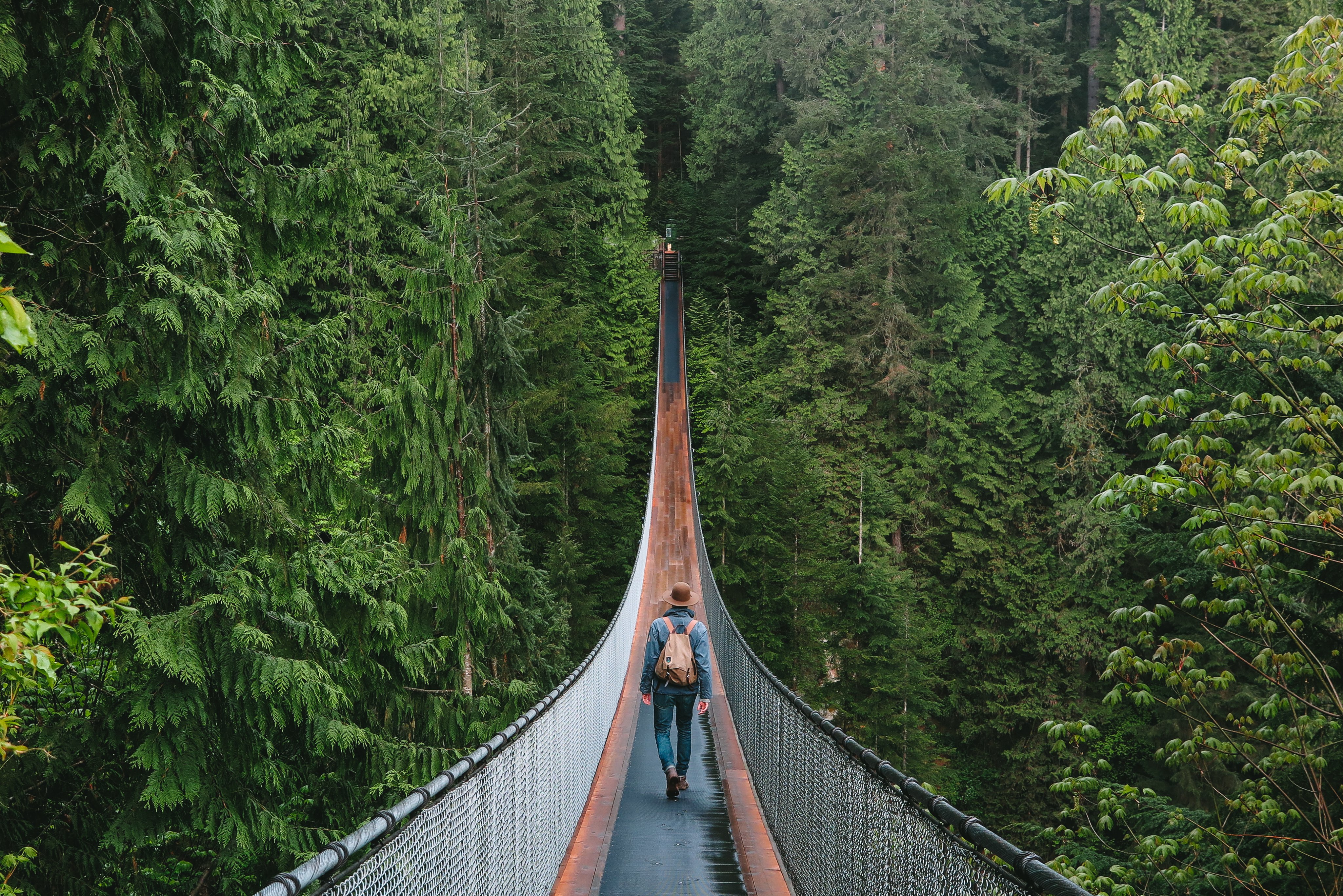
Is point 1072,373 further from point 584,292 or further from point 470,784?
point 470,784

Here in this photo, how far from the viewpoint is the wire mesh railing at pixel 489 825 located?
6.33 feet

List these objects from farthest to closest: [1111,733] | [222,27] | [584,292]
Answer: [584,292] → [1111,733] → [222,27]

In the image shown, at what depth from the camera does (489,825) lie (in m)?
2.96

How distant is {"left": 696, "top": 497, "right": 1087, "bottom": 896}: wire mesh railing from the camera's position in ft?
6.19

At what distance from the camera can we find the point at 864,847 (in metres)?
2.87

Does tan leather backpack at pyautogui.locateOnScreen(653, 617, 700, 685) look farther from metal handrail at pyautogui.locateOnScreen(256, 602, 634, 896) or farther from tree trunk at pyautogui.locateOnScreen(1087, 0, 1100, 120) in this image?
tree trunk at pyautogui.locateOnScreen(1087, 0, 1100, 120)

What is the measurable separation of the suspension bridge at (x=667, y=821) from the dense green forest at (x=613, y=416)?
0.91 meters

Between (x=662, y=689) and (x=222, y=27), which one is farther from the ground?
(x=222, y=27)

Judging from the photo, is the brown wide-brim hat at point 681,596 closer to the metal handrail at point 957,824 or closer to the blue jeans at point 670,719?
the blue jeans at point 670,719

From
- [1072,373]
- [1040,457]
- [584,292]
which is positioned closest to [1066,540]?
[1040,457]

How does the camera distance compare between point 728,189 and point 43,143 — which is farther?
point 728,189

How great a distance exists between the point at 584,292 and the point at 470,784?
22100 mm

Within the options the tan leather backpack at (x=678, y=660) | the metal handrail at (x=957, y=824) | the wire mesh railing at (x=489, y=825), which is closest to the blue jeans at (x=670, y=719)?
the tan leather backpack at (x=678, y=660)

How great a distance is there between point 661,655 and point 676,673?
5.2 inches
